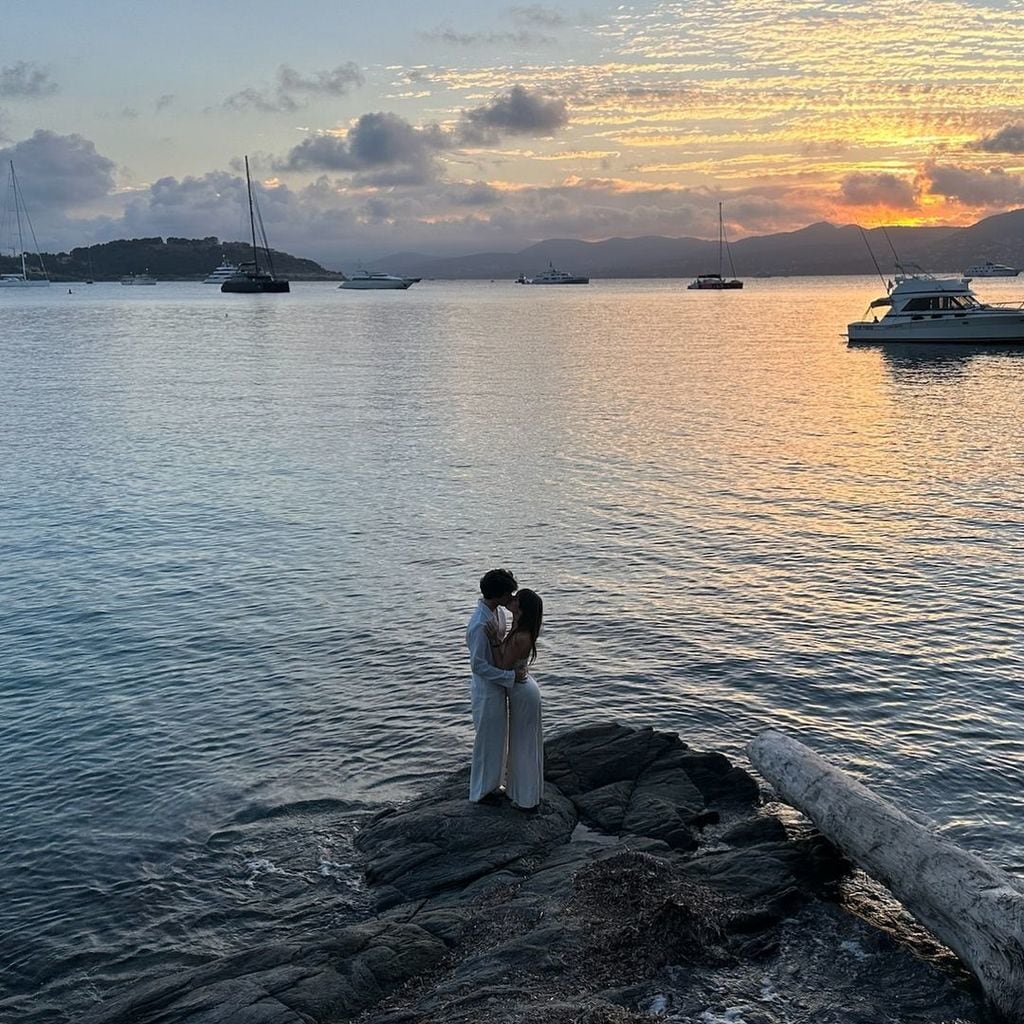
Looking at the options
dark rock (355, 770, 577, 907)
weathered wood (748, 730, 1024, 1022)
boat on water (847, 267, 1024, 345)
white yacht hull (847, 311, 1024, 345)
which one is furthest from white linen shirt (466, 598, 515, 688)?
white yacht hull (847, 311, 1024, 345)

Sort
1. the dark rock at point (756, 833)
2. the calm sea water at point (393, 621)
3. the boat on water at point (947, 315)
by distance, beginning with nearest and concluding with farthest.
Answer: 1. the dark rock at point (756, 833)
2. the calm sea water at point (393, 621)
3. the boat on water at point (947, 315)

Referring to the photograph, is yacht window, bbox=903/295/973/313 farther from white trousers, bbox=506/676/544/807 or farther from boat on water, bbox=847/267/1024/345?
white trousers, bbox=506/676/544/807

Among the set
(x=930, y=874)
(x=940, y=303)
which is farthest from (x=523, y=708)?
(x=940, y=303)

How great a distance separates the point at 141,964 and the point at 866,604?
15.7m

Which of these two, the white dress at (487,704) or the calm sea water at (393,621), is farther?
the calm sea water at (393,621)

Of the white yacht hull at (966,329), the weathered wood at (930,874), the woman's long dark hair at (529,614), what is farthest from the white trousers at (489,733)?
the white yacht hull at (966,329)

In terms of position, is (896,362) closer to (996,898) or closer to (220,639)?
(220,639)

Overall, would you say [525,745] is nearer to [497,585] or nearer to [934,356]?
[497,585]

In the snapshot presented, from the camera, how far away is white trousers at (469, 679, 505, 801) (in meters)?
11.5

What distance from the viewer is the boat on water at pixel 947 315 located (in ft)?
255

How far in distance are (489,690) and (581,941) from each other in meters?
3.16

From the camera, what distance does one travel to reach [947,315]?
7888 cm

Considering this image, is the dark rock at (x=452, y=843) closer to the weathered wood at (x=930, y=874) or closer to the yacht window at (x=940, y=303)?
the weathered wood at (x=930, y=874)

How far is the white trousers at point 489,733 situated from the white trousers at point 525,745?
0.35 feet
